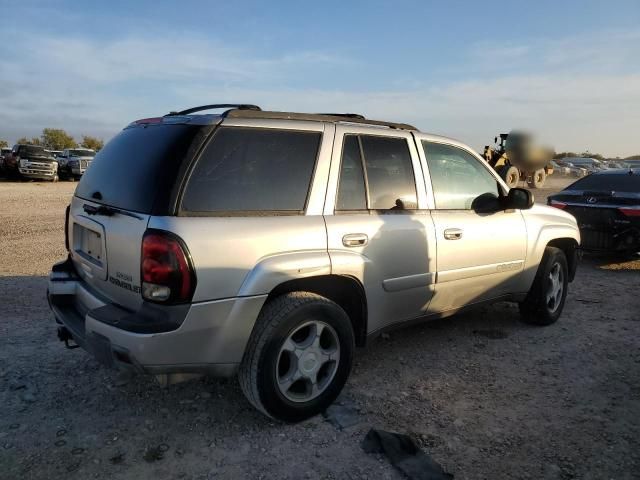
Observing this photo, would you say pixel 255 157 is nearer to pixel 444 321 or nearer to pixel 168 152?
pixel 168 152

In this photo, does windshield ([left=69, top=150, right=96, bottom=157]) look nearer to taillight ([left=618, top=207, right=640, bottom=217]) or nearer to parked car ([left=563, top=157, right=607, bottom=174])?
taillight ([left=618, top=207, right=640, bottom=217])

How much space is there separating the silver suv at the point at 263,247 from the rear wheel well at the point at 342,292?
0.03ft

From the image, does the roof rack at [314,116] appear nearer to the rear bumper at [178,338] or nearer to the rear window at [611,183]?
the rear bumper at [178,338]

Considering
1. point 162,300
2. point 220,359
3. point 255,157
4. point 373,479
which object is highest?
point 255,157

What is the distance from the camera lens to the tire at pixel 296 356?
111 inches

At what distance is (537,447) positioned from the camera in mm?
2846

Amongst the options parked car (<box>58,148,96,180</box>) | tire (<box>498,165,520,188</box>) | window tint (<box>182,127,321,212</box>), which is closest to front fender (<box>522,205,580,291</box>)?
window tint (<box>182,127,321,212</box>)

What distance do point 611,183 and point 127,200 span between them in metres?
7.74

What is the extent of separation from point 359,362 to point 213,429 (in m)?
1.36

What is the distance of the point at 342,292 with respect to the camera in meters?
3.31

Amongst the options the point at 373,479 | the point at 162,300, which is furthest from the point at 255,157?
the point at 373,479

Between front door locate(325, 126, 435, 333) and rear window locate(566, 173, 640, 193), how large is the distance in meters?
5.52

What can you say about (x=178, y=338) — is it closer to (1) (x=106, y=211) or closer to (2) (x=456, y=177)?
(1) (x=106, y=211)

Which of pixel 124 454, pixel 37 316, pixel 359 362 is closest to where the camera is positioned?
pixel 124 454
